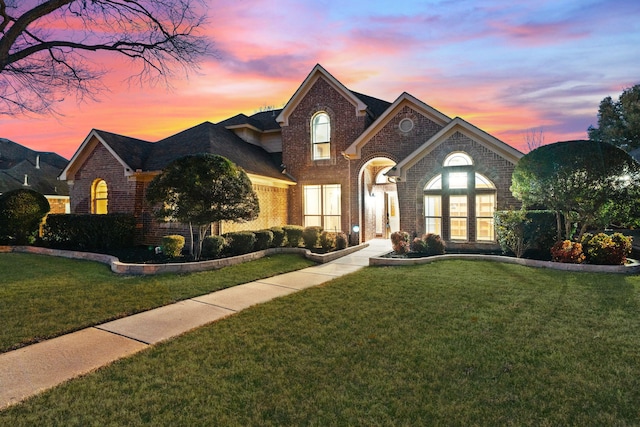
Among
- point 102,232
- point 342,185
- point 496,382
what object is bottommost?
point 496,382

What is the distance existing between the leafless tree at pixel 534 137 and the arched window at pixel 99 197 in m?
38.2

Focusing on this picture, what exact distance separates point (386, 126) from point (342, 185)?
11.6 feet

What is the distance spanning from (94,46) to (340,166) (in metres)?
10.9

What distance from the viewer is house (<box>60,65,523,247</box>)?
1348 cm

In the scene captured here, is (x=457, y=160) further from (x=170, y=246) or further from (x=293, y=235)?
(x=170, y=246)

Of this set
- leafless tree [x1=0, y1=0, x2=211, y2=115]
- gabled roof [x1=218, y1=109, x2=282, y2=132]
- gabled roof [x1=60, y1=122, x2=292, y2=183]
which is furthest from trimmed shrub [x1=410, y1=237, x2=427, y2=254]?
gabled roof [x1=218, y1=109, x2=282, y2=132]

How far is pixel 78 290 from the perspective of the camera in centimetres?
741

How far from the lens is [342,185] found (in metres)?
17.4

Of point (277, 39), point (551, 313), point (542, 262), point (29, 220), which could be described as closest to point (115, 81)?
point (277, 39)

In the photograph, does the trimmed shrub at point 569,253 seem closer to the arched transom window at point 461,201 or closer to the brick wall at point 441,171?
the brick wall at point 441,171

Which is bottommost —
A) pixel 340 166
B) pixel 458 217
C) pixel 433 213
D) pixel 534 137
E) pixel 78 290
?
pixel 78 290

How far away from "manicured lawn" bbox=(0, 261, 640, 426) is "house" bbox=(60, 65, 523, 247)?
25.2ft

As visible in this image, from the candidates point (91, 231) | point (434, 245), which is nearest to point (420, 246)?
point (434, 245)

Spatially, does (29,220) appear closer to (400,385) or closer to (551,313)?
(400,385)
